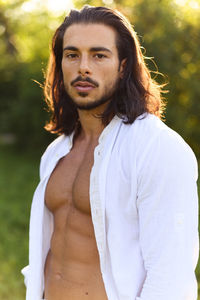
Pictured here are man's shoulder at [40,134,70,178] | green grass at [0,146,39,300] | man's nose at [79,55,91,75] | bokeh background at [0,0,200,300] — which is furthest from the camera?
bokeh background at [0,0,200,300]

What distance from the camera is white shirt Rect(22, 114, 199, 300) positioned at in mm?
1792

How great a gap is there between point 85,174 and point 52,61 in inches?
30.3

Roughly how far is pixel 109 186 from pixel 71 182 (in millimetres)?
401

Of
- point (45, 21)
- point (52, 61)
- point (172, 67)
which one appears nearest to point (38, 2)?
point (45, 21)

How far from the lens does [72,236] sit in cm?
224

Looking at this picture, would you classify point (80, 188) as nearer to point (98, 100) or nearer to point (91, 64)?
point (98, 100)

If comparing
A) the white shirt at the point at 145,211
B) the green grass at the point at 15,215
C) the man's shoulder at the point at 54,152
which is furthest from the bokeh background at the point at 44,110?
the white shirt at the point at 145,211

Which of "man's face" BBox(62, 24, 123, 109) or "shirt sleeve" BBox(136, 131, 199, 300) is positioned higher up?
"man's face" BBox(62, 24, 123, 109)

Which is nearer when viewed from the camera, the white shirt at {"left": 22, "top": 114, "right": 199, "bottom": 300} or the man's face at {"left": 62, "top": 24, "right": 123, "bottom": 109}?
the white shirt at {"left": 22, "top": 114, "right": 199, "bottom": 300}

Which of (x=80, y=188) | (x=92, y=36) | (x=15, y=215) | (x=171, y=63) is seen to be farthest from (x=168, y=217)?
(x=171, y=63)

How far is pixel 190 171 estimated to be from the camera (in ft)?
6.00

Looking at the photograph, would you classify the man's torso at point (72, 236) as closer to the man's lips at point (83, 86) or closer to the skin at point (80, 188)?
the skin at point (80, 188)

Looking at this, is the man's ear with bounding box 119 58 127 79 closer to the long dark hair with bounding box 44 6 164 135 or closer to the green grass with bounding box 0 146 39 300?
the long dark hair with bounding box 44 6 164 135

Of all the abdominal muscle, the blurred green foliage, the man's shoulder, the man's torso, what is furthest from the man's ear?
the blurred green foliage
